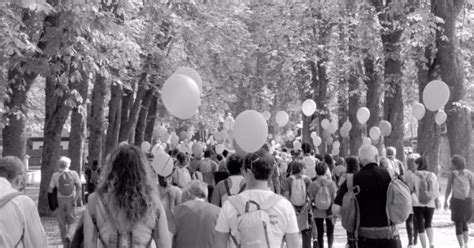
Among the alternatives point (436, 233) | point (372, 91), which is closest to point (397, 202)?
point (436, 233)

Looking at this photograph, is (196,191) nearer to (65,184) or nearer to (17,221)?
(17,221)

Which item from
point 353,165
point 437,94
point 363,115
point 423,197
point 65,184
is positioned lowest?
point 423,197

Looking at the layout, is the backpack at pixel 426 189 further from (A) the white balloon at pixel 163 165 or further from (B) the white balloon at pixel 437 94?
(A) the white balloon at pixel 163 165

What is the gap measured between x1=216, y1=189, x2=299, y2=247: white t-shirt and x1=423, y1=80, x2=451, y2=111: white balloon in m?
10.2

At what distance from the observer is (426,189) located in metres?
12.8

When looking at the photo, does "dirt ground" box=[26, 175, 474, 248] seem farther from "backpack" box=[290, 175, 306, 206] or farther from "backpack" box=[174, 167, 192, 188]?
"backpack" box=[174, 167, 192, 188]

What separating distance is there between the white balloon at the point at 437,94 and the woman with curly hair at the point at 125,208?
434 inches

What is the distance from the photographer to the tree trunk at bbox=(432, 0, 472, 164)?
55.5ft

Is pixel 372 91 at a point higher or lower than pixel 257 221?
higher

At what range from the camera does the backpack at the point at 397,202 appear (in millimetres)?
7961

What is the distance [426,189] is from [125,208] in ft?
28.2

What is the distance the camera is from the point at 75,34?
13133mm

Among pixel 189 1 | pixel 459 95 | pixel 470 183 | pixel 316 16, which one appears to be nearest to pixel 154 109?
pixel 316 16

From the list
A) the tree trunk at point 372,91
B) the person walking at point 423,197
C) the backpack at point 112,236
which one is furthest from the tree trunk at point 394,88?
the backpack at point 112,236
